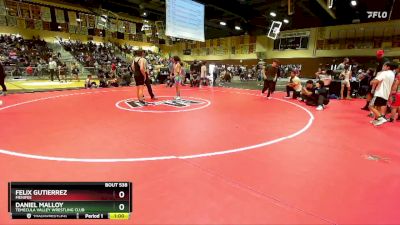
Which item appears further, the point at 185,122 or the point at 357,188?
the point at 185,122

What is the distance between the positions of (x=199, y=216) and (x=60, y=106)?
6.90 meters

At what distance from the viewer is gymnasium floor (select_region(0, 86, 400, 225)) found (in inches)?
92.4

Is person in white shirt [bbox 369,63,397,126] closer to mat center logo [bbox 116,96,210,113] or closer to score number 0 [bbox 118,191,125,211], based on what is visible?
mat center logo [bbox 116,96,210,113]

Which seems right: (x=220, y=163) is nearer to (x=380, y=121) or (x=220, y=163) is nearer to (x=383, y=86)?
(x=380, y=121)

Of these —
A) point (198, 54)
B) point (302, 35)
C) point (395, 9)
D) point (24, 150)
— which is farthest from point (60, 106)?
point (198, 54)

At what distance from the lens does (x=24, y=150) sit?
3807 mm

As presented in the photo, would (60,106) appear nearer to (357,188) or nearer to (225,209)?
(225,209)

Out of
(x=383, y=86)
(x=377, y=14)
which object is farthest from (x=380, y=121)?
(x=377, y=14)
